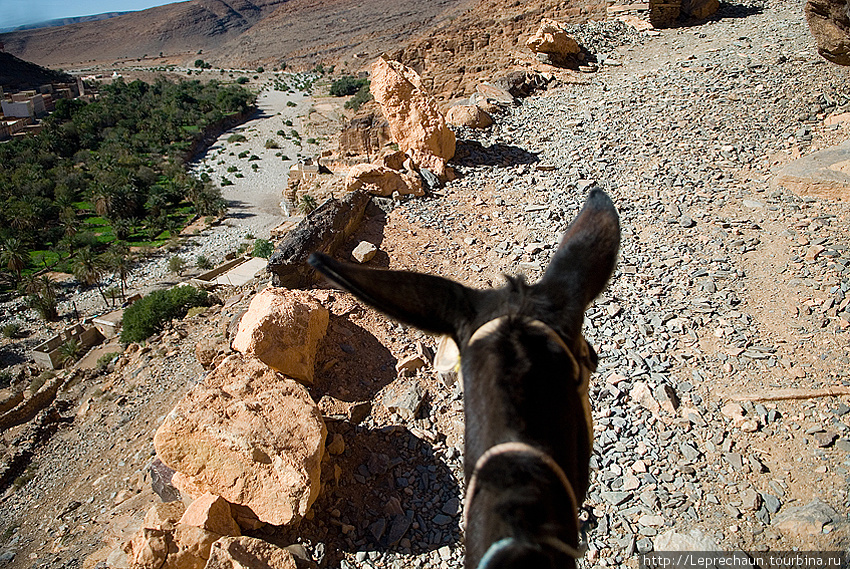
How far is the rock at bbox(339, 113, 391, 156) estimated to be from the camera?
15.9 meters

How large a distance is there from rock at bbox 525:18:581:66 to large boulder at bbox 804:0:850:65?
684 cm

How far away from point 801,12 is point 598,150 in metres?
11.6

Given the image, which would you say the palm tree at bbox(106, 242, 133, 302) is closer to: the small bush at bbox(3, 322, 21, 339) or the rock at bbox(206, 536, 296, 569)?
the small bush at bbox(3, 322, 21, 339)

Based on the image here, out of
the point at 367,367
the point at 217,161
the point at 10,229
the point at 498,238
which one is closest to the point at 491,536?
the point at 367,367

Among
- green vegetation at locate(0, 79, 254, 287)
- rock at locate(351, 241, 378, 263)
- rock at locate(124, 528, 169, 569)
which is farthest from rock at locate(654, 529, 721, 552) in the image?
green vegetation at locate(0, 79, 254, 287)

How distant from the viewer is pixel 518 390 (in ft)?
4.14

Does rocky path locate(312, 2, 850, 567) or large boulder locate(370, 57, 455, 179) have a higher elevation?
large boulder locate(370, 57, 455, 179)

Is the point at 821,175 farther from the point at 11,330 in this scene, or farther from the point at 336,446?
the point at 11,330

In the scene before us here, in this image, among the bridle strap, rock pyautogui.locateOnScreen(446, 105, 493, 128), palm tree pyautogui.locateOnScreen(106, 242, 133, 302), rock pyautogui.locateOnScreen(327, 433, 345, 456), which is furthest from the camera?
palm tree pyautogui.locateOnScreen(106, 242, 133, 302)

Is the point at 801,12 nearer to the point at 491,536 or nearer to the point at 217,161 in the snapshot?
the point at 491,536

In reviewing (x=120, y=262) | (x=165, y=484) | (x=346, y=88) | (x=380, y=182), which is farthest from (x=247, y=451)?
(x=346, y=88)

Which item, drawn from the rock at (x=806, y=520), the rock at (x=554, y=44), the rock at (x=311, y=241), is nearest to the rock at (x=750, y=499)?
the rock at (x=806, y=520)

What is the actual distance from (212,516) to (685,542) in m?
3.87

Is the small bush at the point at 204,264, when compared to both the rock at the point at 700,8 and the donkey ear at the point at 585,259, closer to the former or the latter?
the rock at the point at 700,8
